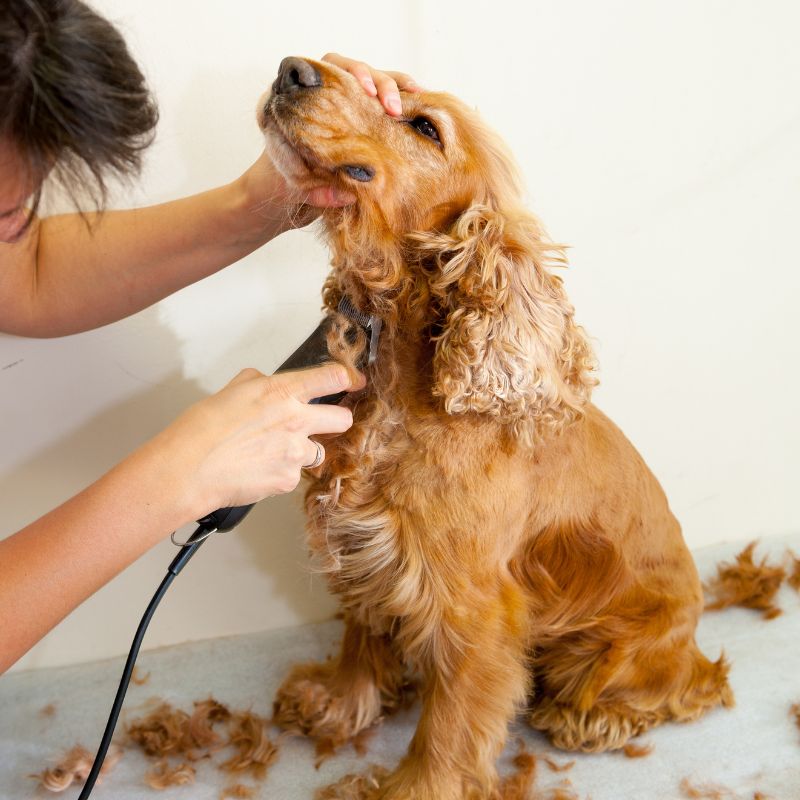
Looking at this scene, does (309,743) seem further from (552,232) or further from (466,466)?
(552,232)

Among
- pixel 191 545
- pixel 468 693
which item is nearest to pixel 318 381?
pixel 191 545

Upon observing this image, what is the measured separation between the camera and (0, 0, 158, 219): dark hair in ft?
2.48

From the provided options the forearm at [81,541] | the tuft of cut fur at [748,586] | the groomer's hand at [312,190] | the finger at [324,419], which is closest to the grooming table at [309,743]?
the tuft of cut fur at [748,586]

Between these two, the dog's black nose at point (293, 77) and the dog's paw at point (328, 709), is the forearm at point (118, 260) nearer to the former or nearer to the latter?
the dog's black nose at point (293, 77)

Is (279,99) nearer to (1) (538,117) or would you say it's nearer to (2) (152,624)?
(1) (538,117)

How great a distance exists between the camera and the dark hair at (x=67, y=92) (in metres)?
0.75

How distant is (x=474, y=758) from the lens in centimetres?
130

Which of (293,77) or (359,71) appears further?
(359,71)

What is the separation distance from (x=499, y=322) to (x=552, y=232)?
0.67 metres

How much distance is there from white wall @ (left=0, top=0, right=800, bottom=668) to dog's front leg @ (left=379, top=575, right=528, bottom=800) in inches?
23.0

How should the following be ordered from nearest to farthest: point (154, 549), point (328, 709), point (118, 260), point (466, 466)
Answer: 1. point (466, 466)
2. point (118, 260)
3. point (328, 709)
4. point (154, 549)

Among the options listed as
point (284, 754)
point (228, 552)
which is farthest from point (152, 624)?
point (284, 754)

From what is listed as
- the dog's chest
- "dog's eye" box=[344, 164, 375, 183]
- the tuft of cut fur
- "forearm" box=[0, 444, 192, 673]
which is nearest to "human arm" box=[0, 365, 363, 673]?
"forearm" box=[0, 444, 192, 673]

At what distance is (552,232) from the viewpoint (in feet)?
5.60
